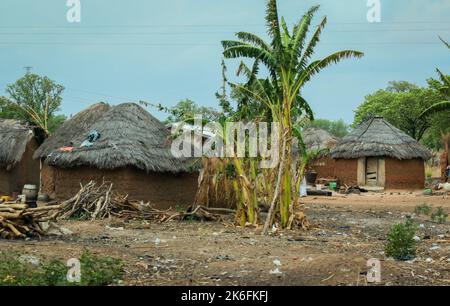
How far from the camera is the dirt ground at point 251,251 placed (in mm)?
6805

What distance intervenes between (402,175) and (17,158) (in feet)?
56.1

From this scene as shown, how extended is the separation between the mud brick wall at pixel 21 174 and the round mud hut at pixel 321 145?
12583 millimetres

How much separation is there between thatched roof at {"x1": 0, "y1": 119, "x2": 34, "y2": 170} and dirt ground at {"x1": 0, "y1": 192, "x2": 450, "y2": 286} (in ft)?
31.9

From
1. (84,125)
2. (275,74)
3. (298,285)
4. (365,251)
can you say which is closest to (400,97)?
(84,125)

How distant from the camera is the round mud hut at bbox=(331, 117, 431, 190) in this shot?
2819 cm

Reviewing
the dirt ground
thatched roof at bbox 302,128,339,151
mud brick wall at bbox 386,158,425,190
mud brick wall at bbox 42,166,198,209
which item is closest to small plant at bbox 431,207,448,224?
the dirt ground

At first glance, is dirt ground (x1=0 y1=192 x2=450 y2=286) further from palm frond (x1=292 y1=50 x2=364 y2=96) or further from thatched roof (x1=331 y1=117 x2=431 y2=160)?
thatched roof (x1=331 y1=117 x2=431 y2=160)

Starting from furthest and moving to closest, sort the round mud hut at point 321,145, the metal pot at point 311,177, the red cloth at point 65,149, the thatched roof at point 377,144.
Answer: the round mud hut at point 321,145
the metal pot at point 311,177
the thatched roof at point 377,144
the red cloth at point 65,149

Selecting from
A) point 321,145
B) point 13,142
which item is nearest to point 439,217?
point 13,142

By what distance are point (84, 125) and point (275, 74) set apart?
8.28 m

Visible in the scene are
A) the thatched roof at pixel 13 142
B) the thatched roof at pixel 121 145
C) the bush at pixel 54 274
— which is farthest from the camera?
the thatched roof at pixel 13 142

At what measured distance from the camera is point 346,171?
29.8 metres

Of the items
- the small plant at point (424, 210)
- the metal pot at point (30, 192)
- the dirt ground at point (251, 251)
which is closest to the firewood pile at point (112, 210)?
the dirt ground at point (251, 251)

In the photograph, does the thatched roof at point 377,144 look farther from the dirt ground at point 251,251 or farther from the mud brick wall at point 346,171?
the dirt ground at point 251,251
